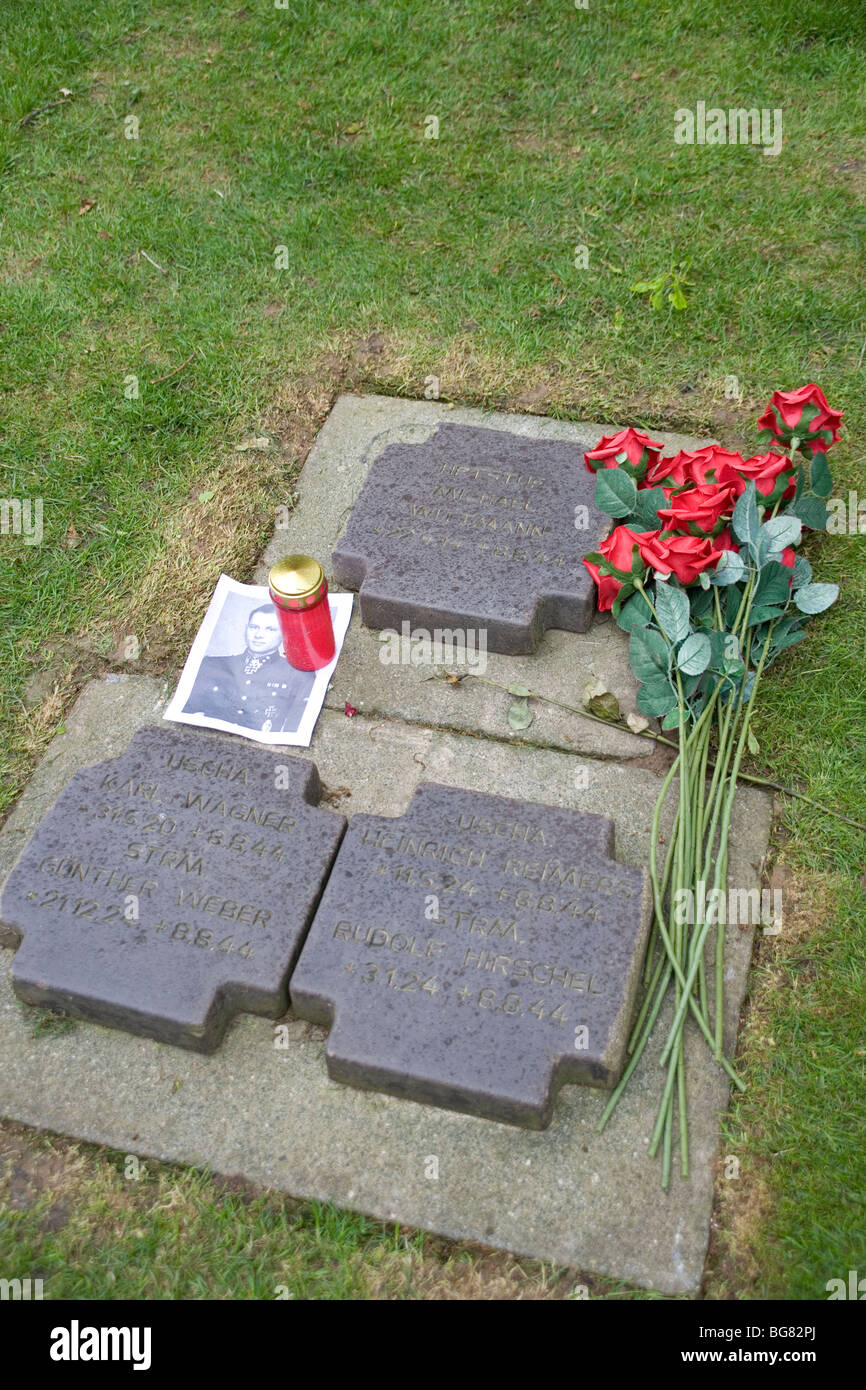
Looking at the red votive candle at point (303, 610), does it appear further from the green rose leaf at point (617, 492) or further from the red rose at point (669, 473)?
the red rose at point (669, 473)

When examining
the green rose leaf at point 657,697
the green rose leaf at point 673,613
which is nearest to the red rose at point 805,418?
the green rose leaf at point 673,613

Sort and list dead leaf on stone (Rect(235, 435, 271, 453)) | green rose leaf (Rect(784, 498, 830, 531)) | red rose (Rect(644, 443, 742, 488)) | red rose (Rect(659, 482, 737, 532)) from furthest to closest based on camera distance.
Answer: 1. dead leaf on stone (Rect(235, 435, 271, 453))
2. green rose leaf (Rect(784, 498, 830, 531))
3. red rose (Rect(644, 443, 742, 488))
4. red rose (Rect(659, 482, 737, 532))

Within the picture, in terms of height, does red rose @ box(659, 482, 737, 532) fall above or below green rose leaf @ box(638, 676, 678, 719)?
above

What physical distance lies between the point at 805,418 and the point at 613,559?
2.28 feet

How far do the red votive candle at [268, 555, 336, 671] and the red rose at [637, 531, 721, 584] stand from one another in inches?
32.1

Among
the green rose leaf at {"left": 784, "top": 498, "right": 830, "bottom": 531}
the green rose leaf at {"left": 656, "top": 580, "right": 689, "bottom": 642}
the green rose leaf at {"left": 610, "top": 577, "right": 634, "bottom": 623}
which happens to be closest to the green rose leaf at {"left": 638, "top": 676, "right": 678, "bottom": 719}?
the green rose leaf at {"left": 656, "top": 580, "right": 689, "bottom": 642}

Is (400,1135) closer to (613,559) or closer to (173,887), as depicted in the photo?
(173,887)

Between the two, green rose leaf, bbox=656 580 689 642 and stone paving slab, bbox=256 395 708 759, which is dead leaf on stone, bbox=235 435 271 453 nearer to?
stone paving slab, bbox=256 395 708 759

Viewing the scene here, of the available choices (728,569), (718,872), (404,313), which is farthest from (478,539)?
(404,313)

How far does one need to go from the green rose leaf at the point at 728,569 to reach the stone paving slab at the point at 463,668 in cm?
33

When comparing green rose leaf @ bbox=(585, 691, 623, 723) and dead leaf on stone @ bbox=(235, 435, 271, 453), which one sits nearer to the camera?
green rose leaf @ bbox=(585, 691, 623, 723)

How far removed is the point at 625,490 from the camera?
278 cm

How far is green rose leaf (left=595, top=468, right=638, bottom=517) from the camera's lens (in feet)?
9.11

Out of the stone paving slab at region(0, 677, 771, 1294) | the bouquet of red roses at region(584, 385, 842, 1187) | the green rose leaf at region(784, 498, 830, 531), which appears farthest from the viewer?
the green rose leaf at region(784, 498, 830, 531)
